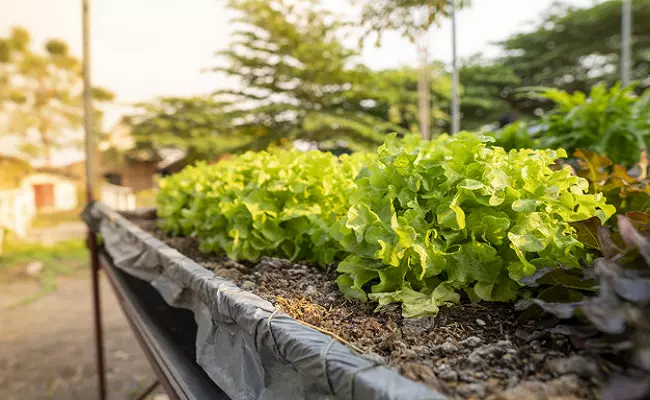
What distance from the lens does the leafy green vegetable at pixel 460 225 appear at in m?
1.23

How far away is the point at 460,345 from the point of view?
105 cm

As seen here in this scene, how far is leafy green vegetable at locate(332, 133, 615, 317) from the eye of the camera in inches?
48.5

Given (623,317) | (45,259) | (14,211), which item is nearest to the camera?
(623,317)

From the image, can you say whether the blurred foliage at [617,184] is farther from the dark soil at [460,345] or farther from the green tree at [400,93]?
the green tree at [400,93]

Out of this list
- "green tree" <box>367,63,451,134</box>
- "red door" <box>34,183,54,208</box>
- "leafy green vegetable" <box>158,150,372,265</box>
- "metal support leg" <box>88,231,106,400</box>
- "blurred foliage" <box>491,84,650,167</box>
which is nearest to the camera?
"leafy green vegetable" <box>158,150,372,265</box>

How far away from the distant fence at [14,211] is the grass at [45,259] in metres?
0.48

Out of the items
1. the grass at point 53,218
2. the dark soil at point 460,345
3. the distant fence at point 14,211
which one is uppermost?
the dark soil at point 460,345

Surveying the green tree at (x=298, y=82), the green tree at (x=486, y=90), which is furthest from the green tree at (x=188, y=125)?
the green tree at (x=486, y=90)

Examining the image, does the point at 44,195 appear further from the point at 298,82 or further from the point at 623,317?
the point at 623,317

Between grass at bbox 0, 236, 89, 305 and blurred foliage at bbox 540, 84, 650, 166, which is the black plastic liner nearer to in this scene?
blurred foliage at bbox 540, 84, 650, 166

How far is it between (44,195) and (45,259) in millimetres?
10952

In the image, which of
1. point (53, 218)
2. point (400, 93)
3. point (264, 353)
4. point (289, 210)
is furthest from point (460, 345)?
point (53, 218)

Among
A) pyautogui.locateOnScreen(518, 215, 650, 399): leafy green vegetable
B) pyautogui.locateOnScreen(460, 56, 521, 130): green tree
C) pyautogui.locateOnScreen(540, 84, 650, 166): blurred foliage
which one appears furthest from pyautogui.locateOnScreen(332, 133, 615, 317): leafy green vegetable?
pyautogui.locateOnScreen(460, 56, 521, 130): green tree

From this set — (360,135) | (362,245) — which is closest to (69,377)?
(362,245)
